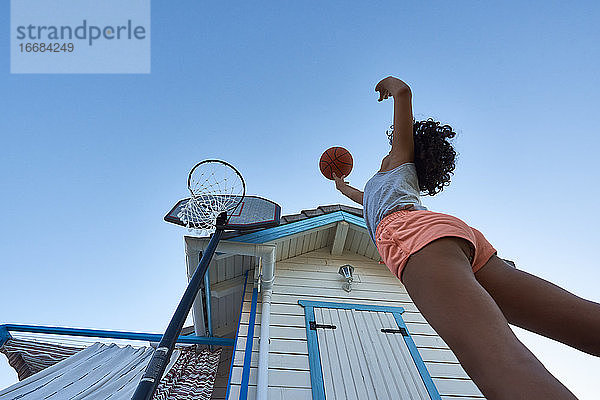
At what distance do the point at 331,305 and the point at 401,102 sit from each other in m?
3.07

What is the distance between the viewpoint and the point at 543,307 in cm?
137

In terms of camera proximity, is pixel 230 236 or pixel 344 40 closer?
pixel 230 236

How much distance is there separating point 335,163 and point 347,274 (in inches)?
75.1

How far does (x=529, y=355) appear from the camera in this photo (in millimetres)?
899

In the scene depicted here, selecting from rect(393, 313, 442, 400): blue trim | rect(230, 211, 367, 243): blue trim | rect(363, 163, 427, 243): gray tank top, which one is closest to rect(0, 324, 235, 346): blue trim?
rect(230, 211, 367, 243): blue trim

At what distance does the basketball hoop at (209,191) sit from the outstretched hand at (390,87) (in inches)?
66.1

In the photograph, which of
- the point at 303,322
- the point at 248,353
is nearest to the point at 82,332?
the point at 248,353

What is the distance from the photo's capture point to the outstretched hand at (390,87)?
166cm

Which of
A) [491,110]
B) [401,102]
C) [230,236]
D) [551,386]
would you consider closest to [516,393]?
[551,386]

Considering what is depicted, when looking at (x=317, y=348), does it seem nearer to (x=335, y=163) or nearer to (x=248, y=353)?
(x=248, y=353)

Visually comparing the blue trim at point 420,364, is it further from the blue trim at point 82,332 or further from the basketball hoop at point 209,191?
the blue trim at point 82,332

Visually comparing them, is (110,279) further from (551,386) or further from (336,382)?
(551,386)

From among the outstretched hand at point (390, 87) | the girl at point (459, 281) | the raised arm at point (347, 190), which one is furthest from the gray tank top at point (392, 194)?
the raised arm at point (347, 190)

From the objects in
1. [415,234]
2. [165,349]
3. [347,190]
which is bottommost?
[165,349]
